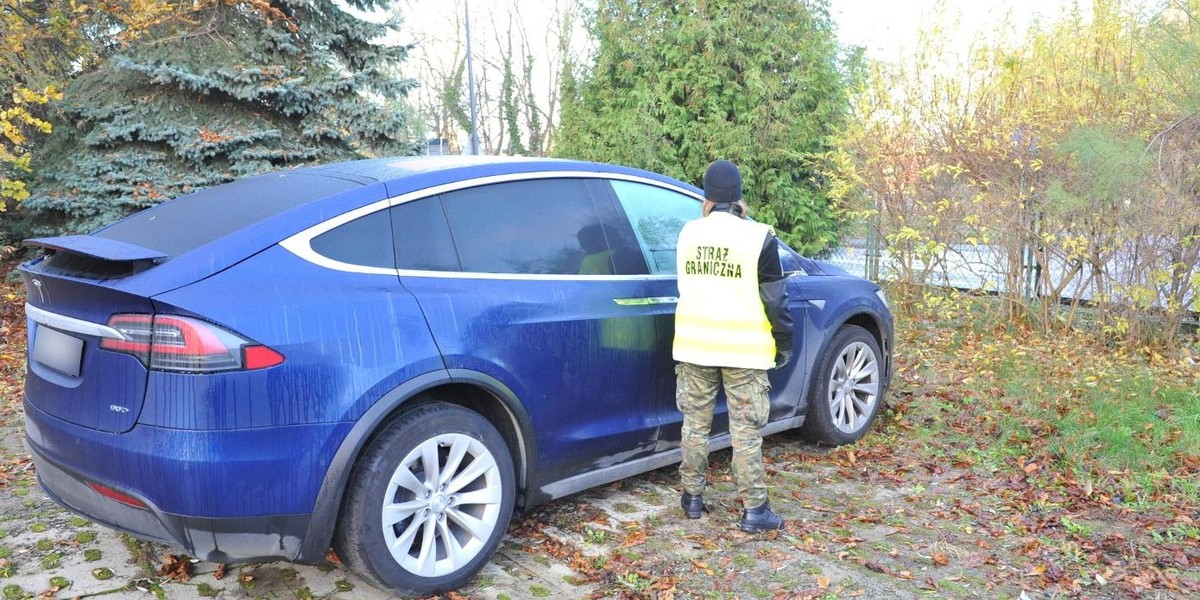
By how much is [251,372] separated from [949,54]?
7.59m

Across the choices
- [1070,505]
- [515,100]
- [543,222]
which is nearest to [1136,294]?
[1070,505]

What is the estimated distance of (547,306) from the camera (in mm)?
3564

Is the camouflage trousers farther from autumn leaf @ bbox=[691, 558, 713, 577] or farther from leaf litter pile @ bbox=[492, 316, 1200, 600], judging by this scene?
autumn leaf @ bbox=[691, 558, 713, 577]

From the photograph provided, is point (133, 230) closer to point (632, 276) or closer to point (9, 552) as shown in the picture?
point (9, 552)

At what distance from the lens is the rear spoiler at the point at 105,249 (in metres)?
2.84

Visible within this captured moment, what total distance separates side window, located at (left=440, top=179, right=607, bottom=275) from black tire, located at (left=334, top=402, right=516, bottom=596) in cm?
65

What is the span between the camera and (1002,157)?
7.48 m

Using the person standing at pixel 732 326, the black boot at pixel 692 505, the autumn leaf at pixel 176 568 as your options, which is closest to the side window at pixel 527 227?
the person standing at pixel 732 326

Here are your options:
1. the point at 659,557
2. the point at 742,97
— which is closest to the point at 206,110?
the point at 742,97

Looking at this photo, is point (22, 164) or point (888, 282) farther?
point (888, 282)

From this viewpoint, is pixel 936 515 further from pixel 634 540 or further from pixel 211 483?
pixel 211 483

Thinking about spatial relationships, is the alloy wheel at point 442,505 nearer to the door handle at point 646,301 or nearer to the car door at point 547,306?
the car door at point 547,306

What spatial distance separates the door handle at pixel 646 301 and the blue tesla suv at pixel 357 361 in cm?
1

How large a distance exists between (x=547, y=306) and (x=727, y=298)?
79 centimetres
